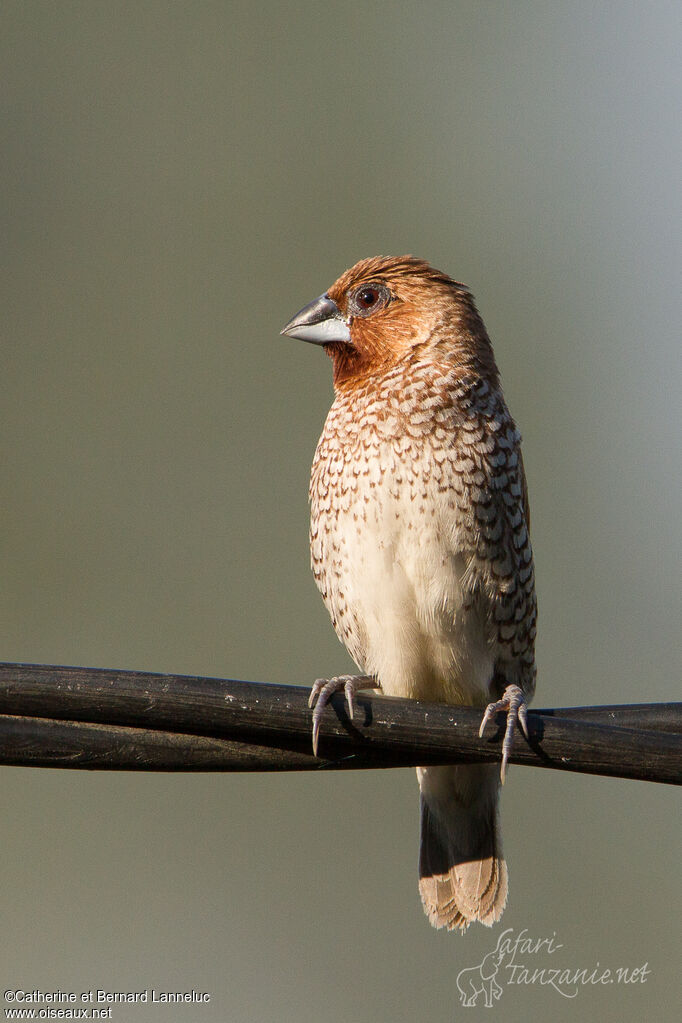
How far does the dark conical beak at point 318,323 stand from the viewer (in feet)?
18.8

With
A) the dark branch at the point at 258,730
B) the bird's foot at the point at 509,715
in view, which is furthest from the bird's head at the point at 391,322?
the dark branch at the point at 258,730

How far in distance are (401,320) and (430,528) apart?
1.22 meters

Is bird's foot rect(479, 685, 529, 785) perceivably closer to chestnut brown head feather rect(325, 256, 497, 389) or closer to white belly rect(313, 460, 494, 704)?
white belly rect(313, 460, 494, 704)

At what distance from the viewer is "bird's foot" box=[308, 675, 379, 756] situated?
331cm

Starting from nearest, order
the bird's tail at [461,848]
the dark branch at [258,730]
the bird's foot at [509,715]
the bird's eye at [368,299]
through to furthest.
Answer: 1. the dark branch at [258,730]
2. the bird's foot at [509,715]
3. the bird's tail at [461,848]
4. the bird's eye at [368,299]

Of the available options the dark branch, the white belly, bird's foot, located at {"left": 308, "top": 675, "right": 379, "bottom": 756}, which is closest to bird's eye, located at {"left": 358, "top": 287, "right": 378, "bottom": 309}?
the white belly

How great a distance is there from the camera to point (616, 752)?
3.22m

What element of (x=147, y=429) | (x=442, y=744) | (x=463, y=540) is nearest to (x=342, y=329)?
(x=463, y=540)

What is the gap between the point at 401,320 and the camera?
5.61 meters

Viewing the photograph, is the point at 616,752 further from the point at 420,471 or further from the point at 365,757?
the point at 420,471

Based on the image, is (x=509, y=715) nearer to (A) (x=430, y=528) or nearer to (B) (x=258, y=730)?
(B) (x=258, y=730)

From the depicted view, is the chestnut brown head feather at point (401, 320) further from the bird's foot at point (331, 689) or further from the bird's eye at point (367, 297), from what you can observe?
the bird's foot at point (331, 689)

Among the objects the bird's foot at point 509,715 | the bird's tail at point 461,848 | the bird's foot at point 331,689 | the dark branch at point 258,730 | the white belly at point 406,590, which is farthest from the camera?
the bird's tail at point 461,848

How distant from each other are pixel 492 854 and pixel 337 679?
1.44 meters
